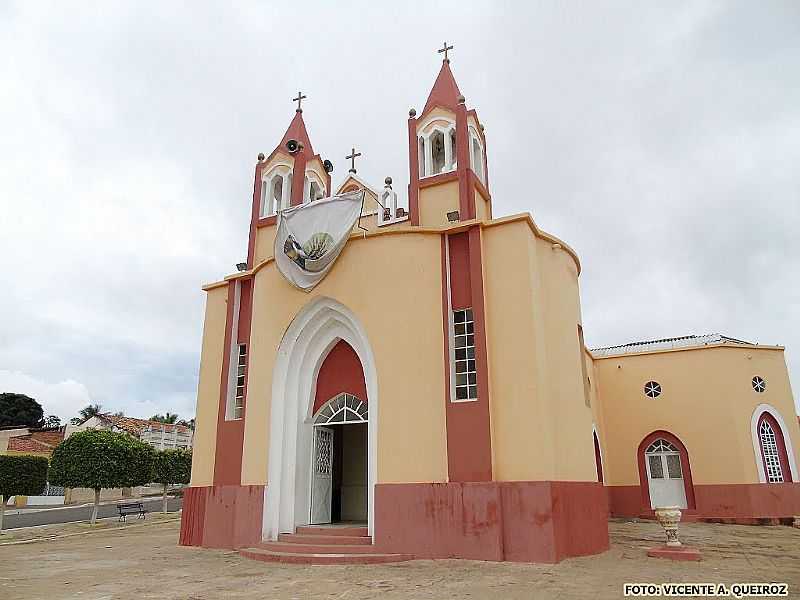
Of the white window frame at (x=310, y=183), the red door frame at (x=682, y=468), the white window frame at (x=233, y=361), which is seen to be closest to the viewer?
the white window frame at (x=233, y=361)

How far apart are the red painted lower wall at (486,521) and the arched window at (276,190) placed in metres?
9.14

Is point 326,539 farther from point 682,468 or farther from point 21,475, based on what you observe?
point 21,475

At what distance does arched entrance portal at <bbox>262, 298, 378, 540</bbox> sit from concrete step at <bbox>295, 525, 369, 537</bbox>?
37 centimetres

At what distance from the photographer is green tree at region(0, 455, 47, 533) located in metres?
19.5

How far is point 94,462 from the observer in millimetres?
23156

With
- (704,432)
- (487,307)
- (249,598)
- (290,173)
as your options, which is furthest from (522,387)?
(704,432)

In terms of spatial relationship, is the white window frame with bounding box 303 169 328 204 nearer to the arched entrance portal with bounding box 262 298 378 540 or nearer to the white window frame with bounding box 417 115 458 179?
the white window frame with bounding box 417 115 458 179

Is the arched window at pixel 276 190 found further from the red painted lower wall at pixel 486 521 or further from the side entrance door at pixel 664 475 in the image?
the side entrance door at pixel 664 475

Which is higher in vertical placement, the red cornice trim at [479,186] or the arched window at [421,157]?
the arched window at [421,157]

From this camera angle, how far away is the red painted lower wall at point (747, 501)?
18125mm

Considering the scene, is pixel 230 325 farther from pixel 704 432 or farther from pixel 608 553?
pixel 704 432

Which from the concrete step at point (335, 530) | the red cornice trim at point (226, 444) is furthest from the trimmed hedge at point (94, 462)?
the concrete step at point (335, 530)

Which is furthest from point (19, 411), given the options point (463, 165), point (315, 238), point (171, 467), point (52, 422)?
point (463, 165)

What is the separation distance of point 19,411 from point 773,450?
201 feet
